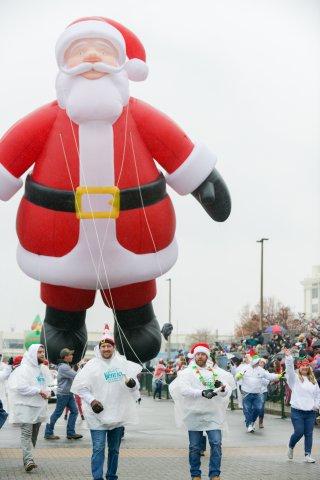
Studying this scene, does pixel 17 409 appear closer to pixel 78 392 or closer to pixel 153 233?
pixel 78 392

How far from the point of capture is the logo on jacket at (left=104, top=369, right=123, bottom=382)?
326 inches

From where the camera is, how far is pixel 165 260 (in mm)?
11359

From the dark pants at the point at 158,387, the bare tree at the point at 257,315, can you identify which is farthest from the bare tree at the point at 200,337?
the dark pants at the point at 158,387

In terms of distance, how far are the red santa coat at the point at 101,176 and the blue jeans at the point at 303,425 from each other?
8.67ft

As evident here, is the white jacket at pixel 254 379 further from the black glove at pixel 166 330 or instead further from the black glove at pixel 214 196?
the black glove at pixel 214 196

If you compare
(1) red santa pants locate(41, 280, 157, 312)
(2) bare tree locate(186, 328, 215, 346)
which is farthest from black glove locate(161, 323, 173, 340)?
(2) bare tree locate(186, 328, 215, 346)

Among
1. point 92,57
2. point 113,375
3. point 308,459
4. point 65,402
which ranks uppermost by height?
point 92,57

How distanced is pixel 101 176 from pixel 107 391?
3.36 metres

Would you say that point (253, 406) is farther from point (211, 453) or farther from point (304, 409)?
point (211, 453)

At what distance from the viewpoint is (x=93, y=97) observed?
10.5 m

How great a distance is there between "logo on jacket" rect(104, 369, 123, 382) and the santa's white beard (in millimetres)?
3743

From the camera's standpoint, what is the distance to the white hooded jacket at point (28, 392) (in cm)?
993

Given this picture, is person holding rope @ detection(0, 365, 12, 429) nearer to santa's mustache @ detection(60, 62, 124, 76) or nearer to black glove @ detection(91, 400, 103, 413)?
black glove @ detection(91, 400, 103, 413)

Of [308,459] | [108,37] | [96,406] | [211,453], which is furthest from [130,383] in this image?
[108,37]
